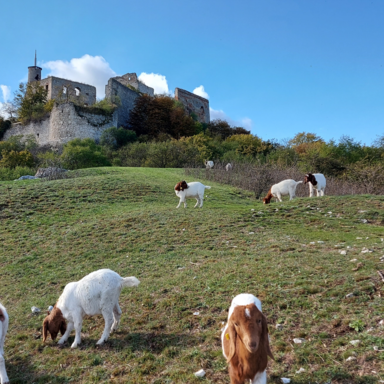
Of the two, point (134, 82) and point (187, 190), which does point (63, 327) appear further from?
point (134, 82)

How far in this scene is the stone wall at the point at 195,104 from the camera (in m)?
69.0

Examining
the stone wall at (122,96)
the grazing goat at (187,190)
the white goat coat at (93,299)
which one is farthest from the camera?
the stone wall at (122,96)

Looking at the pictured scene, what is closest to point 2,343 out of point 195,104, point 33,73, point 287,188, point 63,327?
point 63,327

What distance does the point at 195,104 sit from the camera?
71688 mm

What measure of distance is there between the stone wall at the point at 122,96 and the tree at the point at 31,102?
9.55 m

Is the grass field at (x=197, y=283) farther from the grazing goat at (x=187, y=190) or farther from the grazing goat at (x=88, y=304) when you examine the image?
the grazing goat at (x=187, y=190)

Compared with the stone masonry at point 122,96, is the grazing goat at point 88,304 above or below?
below

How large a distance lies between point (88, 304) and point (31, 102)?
54.3 meters

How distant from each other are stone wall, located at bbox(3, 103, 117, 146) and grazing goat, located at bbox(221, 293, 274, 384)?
44.6 meters

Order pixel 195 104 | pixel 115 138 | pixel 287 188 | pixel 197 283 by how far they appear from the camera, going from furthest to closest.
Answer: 1. pixel 195 104
2. pixel 115 138
3. pixel 287 188
4. pixel 197 283

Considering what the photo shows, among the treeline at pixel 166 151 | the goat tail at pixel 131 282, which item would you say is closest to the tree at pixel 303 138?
the treeline at pixel 166 151

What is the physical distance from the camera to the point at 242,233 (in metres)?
11.2

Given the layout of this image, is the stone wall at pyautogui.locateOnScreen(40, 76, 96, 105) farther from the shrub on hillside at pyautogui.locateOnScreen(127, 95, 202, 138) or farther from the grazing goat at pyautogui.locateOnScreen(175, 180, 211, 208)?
the grazing goat at pyautogui.locateOnScreen(175, 180, 211, 208)

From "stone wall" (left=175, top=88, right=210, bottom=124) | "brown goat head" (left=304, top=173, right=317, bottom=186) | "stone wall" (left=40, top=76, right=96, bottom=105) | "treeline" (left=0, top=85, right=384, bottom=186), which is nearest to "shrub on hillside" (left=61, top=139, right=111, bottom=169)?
"treeline" (left=0, top=85, right=384, bottom=186)
